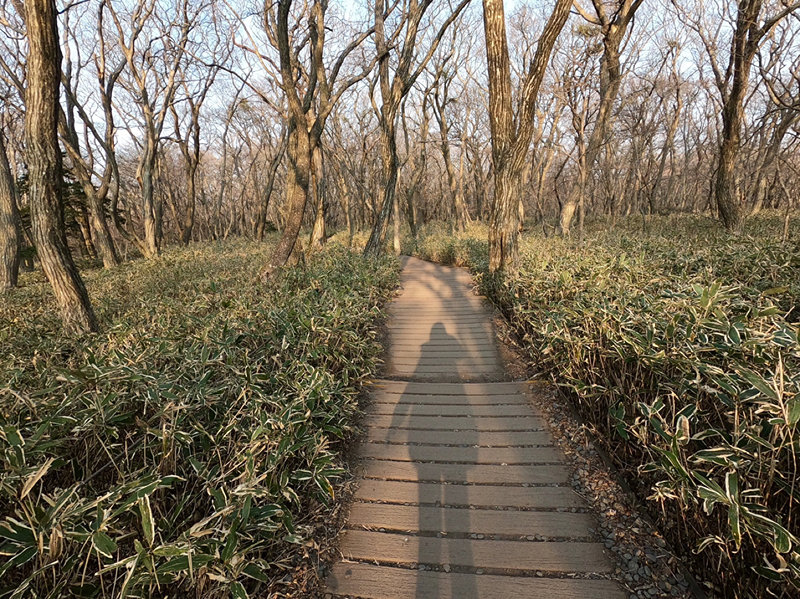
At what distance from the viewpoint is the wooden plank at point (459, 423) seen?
315 cm

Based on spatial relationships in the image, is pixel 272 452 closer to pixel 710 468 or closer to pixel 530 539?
pixel 530 539

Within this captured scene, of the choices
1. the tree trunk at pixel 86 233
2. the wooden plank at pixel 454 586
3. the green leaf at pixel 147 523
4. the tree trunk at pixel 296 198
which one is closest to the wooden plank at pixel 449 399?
the wooden plank at pixel 454 586

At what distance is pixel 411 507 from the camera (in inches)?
92.7

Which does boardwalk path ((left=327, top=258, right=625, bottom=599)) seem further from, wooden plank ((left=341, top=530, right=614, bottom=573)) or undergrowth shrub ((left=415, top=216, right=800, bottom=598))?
undergrowth shrub ((left=415, top=216, right=800, bottom=598))

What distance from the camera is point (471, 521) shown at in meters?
2.21

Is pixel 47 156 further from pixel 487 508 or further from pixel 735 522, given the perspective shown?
pixel 735 522

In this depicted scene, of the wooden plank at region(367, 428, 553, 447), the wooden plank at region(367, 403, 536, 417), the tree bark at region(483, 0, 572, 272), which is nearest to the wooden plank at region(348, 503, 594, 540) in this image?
the wooden plank at region(367, 428, 553, 447)

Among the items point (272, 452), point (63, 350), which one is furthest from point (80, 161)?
point (272, 452)

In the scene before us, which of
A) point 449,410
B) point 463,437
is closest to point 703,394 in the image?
point 463,437

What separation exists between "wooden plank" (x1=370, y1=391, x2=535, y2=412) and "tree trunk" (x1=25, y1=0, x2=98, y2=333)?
11.3ft

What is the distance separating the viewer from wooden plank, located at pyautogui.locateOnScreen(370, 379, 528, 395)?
12.4 feet

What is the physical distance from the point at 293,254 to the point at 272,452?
6.57m

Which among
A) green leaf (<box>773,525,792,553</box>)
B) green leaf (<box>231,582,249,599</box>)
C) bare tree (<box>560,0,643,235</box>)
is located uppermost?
bare tree (<box>560,0,643,235</box>)

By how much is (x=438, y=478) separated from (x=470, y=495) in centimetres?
27
